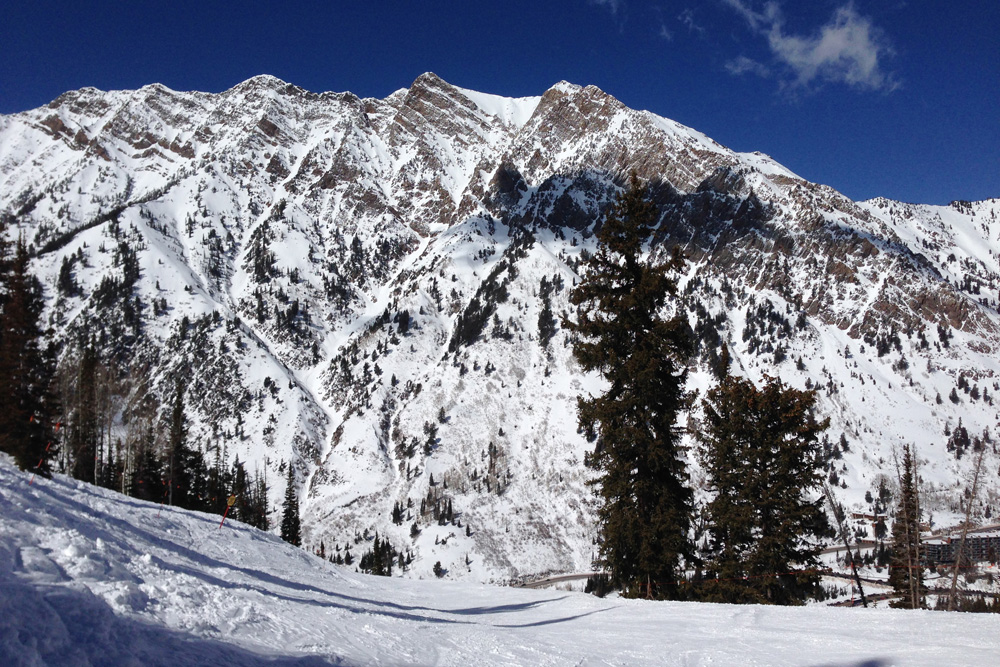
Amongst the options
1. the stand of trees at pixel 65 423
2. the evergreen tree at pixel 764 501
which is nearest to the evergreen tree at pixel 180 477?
the stand of trees at pixel 65 423

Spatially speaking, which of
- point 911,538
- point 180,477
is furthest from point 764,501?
point 180,477

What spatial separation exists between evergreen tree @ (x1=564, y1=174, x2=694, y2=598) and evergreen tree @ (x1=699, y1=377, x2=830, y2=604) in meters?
4.71

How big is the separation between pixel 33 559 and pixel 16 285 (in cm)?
3647

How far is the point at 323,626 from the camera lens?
7.50 metres

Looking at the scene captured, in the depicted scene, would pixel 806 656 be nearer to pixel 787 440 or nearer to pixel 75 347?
pixel 787 440

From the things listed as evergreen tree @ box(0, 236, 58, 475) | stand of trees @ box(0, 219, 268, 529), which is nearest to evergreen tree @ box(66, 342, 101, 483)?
stand of trees @ box(0, 219, 268, 529)

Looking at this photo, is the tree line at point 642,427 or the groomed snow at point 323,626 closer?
the groomed snow at point 323,626

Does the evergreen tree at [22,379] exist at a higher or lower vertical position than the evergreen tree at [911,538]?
higher

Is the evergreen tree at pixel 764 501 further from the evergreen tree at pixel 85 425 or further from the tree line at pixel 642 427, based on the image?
the evergreen tree at pixel 85 425

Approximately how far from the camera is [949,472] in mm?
187250

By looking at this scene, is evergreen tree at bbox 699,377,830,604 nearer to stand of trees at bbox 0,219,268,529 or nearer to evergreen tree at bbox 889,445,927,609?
evergreen tree at bbox 889,445,927,609

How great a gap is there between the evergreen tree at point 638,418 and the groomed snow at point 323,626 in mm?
2887

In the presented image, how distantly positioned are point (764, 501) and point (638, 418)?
284 inches

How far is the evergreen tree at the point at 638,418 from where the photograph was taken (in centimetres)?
1481
